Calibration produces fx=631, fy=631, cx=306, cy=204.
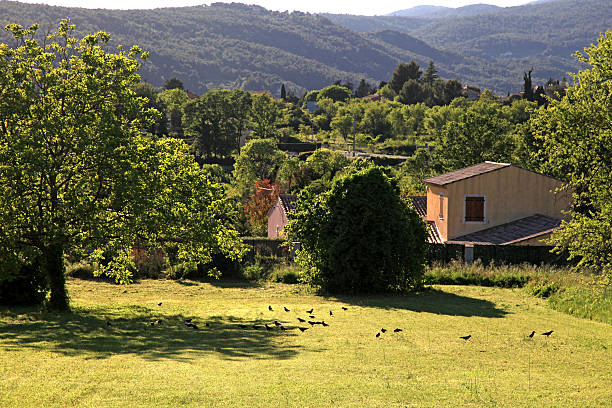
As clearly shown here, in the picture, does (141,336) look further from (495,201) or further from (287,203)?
(287,203)

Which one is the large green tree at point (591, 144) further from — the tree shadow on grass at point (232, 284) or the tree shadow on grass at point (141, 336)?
the tree shadow on grass at point (232, 284)

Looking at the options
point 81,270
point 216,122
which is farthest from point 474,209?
point 216,122

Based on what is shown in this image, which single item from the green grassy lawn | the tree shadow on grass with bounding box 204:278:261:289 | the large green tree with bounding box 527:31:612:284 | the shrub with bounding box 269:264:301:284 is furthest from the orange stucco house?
the green grassy lawn

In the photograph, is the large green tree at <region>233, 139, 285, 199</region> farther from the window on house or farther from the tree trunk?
the tree trunk

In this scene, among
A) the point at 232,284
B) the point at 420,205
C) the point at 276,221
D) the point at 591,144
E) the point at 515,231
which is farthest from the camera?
the point at 276,221

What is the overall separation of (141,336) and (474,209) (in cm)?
2944

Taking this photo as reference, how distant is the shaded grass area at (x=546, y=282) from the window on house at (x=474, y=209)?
7734mm

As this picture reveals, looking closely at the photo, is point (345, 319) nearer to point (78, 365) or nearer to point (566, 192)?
point (78, 365)

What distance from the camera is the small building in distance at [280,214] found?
48.8 m

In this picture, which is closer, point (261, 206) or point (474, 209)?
point (474, 209)

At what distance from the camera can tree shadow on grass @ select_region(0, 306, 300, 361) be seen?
14000 mm

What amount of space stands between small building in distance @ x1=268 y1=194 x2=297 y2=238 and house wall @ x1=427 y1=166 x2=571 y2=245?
1240 cm

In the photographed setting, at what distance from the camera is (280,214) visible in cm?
5091

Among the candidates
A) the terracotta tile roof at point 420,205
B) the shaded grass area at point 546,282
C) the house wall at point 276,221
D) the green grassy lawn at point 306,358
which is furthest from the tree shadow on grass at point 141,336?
the terracotta tile roof at point 420,205
